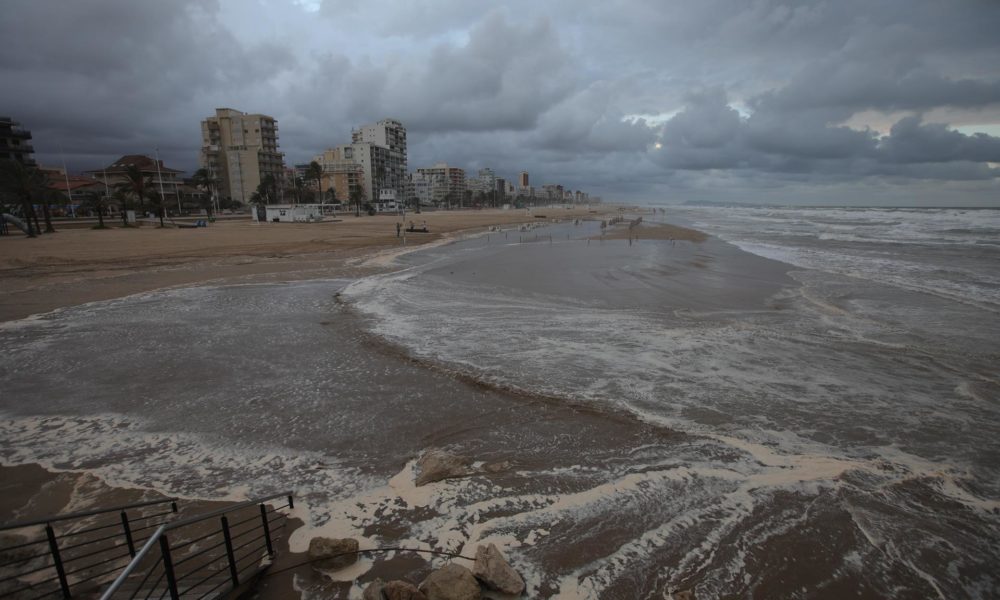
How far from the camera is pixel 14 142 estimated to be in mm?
61750

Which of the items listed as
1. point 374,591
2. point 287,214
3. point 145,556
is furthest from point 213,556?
point 287,214

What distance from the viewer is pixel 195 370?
937 cm

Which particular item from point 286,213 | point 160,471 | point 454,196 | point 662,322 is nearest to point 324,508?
point 160,471

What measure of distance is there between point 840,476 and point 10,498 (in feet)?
32.7

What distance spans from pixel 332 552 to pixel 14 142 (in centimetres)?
9000

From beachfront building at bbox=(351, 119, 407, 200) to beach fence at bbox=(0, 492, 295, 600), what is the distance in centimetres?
12541

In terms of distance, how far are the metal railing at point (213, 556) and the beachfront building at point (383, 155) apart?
4947 inches

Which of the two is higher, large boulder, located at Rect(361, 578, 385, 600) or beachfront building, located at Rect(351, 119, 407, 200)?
beachfront building, located at Rect(351, 119, 407, 200)

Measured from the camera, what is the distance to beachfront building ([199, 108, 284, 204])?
100 meters

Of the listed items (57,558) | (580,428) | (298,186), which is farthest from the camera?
(298,186)

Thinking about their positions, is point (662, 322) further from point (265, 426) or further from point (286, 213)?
point (286, 213)

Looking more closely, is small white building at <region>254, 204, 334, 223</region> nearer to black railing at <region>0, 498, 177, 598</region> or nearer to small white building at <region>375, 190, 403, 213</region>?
small white building at <region>375, 190, 403, 213</region>

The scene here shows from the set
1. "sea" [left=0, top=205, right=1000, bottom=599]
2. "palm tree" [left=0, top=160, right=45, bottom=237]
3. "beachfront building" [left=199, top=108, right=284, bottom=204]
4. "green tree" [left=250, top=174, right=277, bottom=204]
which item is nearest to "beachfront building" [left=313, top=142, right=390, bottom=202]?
"beachfront building" [left=199, top=108, right=284, bottom=204]

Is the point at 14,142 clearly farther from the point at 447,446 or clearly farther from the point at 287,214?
the point at 447,446
